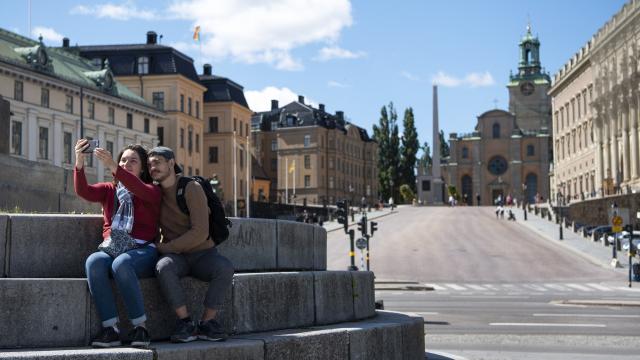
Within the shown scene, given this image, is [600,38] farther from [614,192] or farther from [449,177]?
[449,177]

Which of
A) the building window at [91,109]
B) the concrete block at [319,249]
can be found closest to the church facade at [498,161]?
the building window at [91,109]

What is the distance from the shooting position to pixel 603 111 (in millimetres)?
76812

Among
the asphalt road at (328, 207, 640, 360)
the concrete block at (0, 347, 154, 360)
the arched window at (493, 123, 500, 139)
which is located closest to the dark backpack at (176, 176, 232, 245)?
the concrete block at (0, 347, 154, 360)

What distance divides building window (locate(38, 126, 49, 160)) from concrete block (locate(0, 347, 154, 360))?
1877 inches

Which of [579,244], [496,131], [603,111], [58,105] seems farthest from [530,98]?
[58,105]

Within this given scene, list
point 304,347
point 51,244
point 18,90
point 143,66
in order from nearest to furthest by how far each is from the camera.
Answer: point 51,244 → point 304,347 → point 18,90 → point 143,66

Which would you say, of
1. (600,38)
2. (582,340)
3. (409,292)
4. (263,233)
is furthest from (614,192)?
(263,233)

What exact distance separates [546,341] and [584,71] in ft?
253

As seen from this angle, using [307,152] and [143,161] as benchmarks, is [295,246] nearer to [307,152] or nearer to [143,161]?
[143,161]

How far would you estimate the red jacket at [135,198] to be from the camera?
6.87 m

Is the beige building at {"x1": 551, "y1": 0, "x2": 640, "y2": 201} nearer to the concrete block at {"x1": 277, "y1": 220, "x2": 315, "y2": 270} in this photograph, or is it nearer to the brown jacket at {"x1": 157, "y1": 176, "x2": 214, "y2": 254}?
the concrete block at {"x1": 277, "y1": 220, "x2": 315, "y2": 270}

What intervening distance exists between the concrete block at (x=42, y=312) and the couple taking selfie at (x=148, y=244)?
189 mm

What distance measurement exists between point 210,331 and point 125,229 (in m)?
1.07

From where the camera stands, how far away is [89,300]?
261 inches
